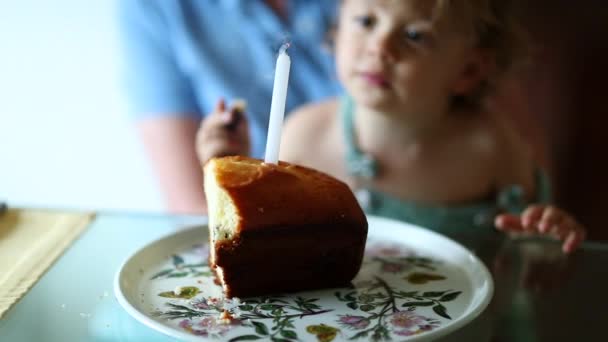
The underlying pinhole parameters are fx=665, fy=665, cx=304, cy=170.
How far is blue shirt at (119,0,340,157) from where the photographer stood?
4.26 ft

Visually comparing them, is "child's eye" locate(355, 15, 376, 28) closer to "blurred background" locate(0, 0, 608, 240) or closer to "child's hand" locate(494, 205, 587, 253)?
"child's hand" locate(494, 205, 587, 253)

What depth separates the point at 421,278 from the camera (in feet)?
2.22

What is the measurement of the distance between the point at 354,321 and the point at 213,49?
2.80 feet

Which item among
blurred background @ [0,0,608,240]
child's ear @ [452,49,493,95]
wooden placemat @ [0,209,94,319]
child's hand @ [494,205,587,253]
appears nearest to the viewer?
wooden placemat @ [0,209,94,319]

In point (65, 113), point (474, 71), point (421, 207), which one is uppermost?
point (474, 71)

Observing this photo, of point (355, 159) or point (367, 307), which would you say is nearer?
point (367, 307)

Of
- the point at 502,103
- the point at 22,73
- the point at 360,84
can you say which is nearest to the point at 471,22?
the point at 360,84

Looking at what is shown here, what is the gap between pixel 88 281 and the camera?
68cm

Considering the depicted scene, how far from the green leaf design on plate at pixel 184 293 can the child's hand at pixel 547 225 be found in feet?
1.28

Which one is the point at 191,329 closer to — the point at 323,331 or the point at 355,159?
the point at 323,331

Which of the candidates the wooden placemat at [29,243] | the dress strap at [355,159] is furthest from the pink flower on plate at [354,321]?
the dress strap at [355,159]

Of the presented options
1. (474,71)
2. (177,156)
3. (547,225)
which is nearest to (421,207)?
(474,71)

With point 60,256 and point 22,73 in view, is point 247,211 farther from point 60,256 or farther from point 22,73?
point 22,73

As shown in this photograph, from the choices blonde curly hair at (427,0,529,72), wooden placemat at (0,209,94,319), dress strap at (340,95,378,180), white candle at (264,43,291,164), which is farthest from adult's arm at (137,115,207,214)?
white candle at (264,43,291,164)
